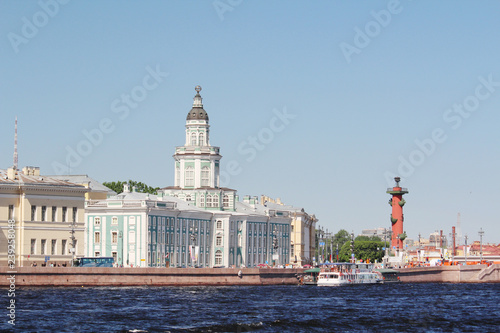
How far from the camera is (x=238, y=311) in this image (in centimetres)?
7706

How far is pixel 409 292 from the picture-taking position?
113312 millimetres

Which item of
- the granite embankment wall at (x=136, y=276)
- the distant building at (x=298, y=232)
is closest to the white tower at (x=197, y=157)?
the distant building at (x=298, y=232)

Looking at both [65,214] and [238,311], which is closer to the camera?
[238,311]

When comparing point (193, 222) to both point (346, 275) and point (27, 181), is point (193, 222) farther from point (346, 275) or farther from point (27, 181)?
point (27, 181)

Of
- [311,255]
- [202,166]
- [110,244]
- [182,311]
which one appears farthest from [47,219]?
[311,255]

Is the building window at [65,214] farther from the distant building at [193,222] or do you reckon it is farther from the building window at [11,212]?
the distant building at [193,222]

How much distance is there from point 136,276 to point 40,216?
9679mm

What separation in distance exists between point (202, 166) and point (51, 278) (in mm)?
53409

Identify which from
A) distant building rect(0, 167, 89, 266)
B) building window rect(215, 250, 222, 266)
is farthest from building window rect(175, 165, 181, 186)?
distant building rect(0, 167, 89, 266)

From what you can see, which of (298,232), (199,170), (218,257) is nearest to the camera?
(218,257)

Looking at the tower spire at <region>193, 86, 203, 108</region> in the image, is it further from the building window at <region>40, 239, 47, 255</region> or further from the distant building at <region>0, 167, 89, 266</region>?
the building window at <region>40, 239, 47, 255</region>

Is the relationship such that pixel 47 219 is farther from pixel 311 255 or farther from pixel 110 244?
pixel 311 255

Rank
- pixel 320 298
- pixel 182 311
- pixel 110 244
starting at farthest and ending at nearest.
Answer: pixel 110 244
pixel 320 298
pixel 182 311

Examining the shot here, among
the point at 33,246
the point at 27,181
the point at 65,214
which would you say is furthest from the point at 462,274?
the point at 27,181
